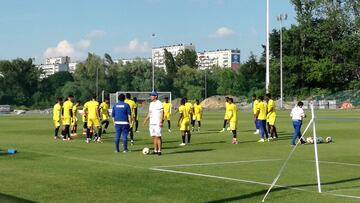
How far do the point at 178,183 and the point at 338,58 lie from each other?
9079 centimetres

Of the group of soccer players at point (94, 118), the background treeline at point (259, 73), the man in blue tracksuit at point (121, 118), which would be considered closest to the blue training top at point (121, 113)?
the man in blue tracksuit at point (121, 118)

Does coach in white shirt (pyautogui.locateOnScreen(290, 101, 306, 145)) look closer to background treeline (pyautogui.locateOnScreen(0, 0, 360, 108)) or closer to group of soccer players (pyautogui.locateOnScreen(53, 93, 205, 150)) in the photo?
group of soccer players (pyautogui.locateOnScreen(53, 93, 205, 150))

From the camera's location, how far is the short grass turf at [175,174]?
35.2 feet

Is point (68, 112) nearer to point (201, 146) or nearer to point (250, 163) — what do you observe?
point (201, 146)

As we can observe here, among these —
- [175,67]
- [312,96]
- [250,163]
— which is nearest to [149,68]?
[175,67]

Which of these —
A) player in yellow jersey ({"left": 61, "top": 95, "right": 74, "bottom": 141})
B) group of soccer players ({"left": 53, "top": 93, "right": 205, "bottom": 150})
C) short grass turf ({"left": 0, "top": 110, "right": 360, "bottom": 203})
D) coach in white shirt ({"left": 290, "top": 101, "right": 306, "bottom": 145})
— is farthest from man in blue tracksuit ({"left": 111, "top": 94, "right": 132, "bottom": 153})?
player in yellow jersey ({"left": 61, "top": 95, "right": 74, "bottom": 141})

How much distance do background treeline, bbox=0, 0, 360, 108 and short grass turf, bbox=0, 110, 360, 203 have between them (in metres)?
77.3

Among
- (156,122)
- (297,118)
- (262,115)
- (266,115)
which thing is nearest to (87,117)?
(156,122)

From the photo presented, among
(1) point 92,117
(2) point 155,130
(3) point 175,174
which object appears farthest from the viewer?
(1) point 92,117

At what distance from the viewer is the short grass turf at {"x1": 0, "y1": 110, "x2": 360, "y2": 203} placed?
35.2 feet

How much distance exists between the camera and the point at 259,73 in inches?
4769

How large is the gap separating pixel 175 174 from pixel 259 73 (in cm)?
10894

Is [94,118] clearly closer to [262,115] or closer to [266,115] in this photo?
[262,115]

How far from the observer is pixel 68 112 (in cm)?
2672
